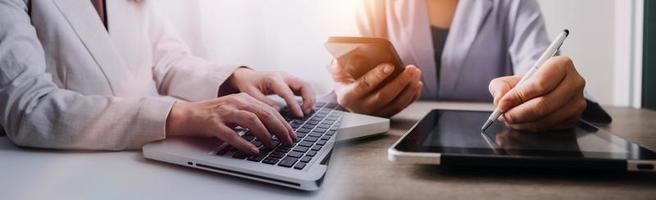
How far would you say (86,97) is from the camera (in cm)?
49

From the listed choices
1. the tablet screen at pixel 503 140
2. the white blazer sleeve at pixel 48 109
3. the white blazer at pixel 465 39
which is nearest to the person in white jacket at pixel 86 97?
the white blazer sleeve at pixel 48 109

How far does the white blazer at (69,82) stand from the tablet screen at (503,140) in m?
0.24

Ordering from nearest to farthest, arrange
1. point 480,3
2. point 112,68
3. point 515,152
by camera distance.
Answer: point 515,152
point 112,68
point 480,3

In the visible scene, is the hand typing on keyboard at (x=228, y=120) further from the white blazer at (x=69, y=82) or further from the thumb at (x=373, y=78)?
the thumb at (x=373, y=78)

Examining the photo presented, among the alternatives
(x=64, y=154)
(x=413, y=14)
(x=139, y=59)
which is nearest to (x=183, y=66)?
(x=139, y=59)

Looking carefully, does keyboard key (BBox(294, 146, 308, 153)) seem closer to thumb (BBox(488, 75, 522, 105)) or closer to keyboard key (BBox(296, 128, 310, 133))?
keyboard key (BBox(296, 128, 310, 133))

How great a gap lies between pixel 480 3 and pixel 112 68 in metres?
0.44

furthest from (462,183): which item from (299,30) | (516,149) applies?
(299,30)

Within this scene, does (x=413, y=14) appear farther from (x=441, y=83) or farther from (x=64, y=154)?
(x=64, y=154)

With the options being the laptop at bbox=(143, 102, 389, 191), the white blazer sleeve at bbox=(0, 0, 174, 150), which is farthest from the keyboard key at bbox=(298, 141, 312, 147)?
the white blazer sleeve at bbox=(0, 0, 174, 150)

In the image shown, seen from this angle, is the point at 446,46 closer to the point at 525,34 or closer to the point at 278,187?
the point at 525,34

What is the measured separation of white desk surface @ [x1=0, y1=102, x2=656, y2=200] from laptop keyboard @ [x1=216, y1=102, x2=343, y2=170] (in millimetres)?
22

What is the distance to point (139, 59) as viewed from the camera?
1.84 ft

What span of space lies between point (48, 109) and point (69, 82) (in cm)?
4
